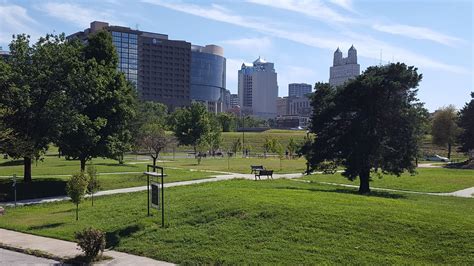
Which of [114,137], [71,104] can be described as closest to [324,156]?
[114,137]

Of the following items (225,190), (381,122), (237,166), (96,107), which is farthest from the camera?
(237,166)

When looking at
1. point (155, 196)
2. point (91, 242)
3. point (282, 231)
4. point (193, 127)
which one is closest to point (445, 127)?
point (193, 127)

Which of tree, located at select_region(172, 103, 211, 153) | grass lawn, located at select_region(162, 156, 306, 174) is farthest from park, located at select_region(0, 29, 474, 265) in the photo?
tree, located at select_region(172, 103, 211, 153)

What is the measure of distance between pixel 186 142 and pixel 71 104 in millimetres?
44660

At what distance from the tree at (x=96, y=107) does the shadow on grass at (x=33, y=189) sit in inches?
91.8

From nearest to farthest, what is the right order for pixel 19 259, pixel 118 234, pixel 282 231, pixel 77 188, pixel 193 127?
pixel 19 259 → pixel 282 231 → pixel 118 234 → pixel 77 188 → pixel 193 127

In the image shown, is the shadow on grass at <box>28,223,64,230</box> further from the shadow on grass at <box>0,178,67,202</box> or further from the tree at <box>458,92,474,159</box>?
the tree at <box>458,92,474,159</box>

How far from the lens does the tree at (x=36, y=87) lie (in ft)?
88.7

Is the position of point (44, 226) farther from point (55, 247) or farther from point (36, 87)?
point (36, 87)

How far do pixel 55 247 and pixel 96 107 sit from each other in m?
18.6

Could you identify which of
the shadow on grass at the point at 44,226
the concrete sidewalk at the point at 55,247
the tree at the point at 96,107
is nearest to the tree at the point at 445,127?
the tree at the point at 96,107

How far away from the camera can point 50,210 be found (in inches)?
891

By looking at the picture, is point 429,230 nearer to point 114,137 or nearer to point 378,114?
point 378,114

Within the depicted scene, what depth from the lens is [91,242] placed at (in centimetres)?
1296
